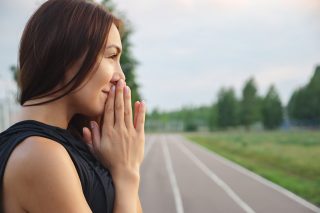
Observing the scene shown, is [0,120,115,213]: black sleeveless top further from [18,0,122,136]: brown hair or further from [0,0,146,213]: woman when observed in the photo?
[18,0,122,136]: brown hair

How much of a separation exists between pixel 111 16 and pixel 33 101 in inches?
13.8

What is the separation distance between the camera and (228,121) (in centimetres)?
11175

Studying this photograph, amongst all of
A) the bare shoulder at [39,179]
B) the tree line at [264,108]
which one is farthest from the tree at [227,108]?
the bare shoulder at [39,179]

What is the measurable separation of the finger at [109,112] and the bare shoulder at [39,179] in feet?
0.92

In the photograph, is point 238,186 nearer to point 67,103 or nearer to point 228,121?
point 67,103

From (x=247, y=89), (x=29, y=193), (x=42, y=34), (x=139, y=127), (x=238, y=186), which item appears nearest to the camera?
(x=29, y=193)

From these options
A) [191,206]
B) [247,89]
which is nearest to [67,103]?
[191,206]

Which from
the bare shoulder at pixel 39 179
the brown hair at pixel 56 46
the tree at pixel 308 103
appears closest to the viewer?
the bare shoulder at pixel 39 179

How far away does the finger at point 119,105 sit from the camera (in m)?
1.36

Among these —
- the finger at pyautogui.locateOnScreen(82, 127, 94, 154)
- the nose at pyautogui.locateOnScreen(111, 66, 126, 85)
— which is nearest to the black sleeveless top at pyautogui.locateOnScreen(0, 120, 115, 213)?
the finger at pyautogui.locateOnScreen(82, 127, 94, 154)

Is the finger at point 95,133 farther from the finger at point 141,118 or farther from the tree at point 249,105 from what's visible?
the tree at point 249,105

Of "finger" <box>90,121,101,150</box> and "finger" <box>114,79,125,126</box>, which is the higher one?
"finger" <box>114,79,125,126</box>

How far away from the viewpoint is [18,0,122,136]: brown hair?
123 centimetres

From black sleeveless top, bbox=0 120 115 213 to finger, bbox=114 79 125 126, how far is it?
133mm
